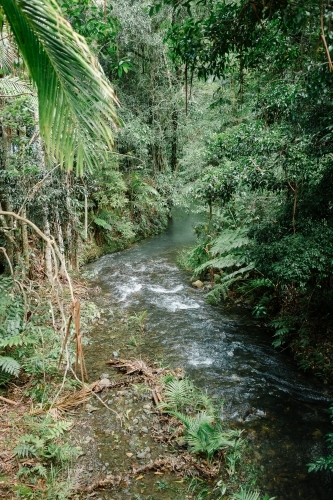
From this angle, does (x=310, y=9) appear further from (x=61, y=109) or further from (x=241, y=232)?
(x=241, y=232)

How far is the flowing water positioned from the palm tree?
3.92m

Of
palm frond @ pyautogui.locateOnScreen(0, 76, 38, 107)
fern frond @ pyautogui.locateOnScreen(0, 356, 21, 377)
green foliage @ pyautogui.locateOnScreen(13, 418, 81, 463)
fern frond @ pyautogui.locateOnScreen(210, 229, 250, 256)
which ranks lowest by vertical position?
green foliage @ pyautogui.locateOnScreen(13, 418, 81, 463)

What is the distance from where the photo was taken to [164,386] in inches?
197

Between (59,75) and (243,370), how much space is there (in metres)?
5.19

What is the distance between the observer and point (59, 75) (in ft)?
5.17

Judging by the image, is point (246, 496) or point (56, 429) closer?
point (246, 496)

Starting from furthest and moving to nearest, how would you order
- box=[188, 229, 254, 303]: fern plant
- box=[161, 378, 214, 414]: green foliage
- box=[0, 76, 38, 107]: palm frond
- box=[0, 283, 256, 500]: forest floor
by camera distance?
1. box=[188, 229, 254, 303]: fern plant
2. box=[0, 76, 38, 107]: palm frond
3. box=[161, 378, 214, 414]: green foliage
4. box=[0, 283, 256, 500]: forest floor

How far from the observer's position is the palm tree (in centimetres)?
151

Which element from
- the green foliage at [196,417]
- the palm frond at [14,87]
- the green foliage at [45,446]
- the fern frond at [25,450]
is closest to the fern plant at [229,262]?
the green foliage at [196,417]

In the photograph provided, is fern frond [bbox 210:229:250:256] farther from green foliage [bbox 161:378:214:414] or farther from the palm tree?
the palm tree

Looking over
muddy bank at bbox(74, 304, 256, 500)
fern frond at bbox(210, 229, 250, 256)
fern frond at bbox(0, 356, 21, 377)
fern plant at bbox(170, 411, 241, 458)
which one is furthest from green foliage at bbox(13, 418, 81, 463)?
fern frond at bbox(210, 229, 250, 256)

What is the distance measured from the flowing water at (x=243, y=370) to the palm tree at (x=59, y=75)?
3924 millimetres

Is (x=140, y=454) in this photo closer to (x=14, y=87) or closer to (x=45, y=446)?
(x=45, y=446)

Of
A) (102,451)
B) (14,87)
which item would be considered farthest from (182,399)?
(14,87)
